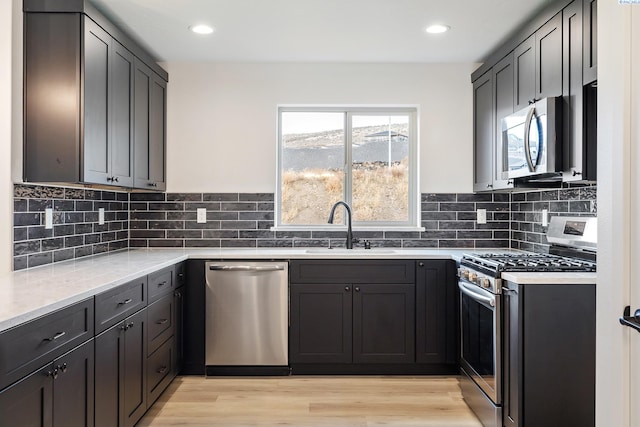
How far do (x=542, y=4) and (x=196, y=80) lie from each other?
252 centimetres

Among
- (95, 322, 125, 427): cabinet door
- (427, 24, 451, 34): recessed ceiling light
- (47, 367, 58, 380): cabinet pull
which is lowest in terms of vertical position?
(95, 322, 125, 427): cabinet door

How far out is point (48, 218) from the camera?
2.70m

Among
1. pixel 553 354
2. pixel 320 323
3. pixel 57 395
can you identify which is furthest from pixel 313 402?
pixel 57 395

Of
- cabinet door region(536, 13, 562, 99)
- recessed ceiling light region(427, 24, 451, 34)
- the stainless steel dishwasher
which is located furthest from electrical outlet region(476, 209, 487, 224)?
the stainless steel dishwasher

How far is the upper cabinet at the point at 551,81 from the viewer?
227cm

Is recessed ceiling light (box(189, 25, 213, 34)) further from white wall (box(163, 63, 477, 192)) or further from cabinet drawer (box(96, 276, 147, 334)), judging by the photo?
cabinet drawer (box(96, 276, 147, 334))

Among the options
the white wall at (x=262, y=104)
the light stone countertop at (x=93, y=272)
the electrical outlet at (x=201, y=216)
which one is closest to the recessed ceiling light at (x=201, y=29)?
the white wall at (x=262, y=104)

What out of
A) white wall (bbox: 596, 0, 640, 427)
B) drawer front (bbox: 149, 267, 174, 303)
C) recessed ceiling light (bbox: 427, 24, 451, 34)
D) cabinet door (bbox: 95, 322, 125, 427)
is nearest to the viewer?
white wall (bbox: 596, 0, 640, 427)

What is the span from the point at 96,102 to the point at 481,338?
249 cm

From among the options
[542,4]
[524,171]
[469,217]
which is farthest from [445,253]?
[542,4]

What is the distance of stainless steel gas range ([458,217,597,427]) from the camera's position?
241cm

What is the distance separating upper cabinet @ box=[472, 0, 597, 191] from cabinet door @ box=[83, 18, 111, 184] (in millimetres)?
2441

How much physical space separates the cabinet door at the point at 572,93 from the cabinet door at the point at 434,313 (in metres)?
1.17

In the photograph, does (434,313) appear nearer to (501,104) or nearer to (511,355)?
(511,355)
